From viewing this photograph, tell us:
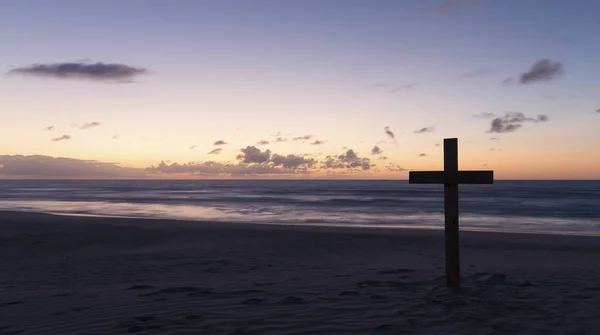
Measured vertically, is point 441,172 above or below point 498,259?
above

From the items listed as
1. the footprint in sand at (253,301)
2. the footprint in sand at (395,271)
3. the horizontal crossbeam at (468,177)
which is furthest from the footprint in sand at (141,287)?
the horizontal crossbeam at (468,177)

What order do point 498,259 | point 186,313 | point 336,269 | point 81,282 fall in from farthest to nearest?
point 498,259 < point 336,269 < point 81,282 < point 186,313

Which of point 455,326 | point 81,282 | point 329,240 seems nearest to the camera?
point 455,326

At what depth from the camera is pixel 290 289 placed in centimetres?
685

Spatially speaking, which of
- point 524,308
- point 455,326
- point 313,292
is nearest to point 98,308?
point 313,292

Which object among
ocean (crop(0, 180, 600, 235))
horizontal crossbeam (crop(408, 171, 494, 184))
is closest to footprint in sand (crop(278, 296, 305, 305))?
horizontal crossbeam (crop(408, 171, 494, 184))

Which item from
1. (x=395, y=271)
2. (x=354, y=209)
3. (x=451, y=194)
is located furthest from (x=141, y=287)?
(x=354, y=209)

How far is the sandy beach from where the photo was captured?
5137 millimetres

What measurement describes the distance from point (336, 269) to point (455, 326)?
400 cm

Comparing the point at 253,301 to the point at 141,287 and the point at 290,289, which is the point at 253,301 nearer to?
the point at 290,289

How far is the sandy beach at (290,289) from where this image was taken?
514cm

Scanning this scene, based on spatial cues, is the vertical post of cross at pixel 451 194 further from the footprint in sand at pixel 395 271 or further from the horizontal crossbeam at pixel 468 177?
the footprint in sand at pixel 395 271

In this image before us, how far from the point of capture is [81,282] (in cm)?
786

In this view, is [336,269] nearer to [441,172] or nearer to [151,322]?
[441,172]
